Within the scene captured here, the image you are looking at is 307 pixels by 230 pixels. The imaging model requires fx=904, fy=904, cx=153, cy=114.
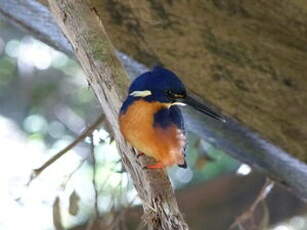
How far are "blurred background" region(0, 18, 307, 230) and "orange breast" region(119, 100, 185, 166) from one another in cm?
107

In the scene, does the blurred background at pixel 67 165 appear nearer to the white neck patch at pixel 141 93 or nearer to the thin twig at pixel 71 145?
the thin twig at pixel 71 145

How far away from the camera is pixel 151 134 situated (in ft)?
3.48

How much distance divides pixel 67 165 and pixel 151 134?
1.32m

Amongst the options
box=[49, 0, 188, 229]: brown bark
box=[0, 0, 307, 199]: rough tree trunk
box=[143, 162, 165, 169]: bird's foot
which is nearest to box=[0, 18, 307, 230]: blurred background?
box=[0, 0, 307, 199]: rough tree trunk

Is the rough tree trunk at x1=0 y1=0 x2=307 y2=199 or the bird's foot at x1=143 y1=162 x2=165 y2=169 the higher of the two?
the bird's foot at x1=143 y1=162 x2=165 y2=169

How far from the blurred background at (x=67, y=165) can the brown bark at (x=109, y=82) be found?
0.91 meters

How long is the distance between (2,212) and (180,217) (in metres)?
1.64

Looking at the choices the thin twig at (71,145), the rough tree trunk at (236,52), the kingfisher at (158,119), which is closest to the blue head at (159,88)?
the kingfisher at (158,119)

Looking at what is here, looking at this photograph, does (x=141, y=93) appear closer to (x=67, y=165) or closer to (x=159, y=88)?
(x=159, y=88)

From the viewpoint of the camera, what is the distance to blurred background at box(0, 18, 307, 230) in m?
2.46

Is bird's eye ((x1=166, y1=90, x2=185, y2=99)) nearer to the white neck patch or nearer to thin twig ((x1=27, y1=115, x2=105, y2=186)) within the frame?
the white neck patch

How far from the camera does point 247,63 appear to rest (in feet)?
4.95

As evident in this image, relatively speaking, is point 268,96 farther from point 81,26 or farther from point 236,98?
point 81,26

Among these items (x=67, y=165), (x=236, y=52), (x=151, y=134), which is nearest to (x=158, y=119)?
(x=151, y=134)
